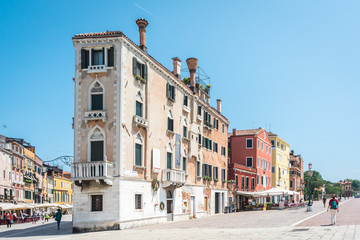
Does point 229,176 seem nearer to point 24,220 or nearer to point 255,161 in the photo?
Result: point 255,161

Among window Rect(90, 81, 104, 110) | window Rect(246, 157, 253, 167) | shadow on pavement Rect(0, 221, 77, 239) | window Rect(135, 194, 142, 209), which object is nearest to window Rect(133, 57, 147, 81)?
window Rect(90, 81, 104, 110)

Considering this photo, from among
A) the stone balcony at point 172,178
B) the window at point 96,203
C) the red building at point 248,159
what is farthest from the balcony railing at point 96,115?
the red building at point 248,159

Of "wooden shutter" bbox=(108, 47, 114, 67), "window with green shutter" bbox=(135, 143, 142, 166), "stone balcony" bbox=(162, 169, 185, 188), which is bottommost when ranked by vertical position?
"stone balcony" bbox=(162, 169, 185, 188)

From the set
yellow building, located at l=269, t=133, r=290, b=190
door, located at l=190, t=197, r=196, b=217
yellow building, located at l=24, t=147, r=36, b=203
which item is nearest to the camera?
door, located at l=190, t=197, r=196, b=217

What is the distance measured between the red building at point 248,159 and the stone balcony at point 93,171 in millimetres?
32718

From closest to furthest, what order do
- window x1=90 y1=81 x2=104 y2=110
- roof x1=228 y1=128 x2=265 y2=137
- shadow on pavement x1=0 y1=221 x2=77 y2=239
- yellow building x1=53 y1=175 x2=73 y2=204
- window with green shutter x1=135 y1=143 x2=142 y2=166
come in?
1. shadow on pavement x1=0 y1=221 x2=77 y2=239
2. window x1=90 y1=81 x2=104 y2=110
3. window with green shutter x1=135 y1=143 x2=142 y2=166
4. roof x1=228 y1=128 x2=265 y2=137
5. yellow building x1=53 y1=175 x2=73 y2=204

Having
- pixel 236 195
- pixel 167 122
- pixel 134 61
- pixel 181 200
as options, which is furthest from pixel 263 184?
pixel 134 61

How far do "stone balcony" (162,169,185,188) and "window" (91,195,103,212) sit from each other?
722 centimetres

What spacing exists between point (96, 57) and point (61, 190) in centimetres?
6371

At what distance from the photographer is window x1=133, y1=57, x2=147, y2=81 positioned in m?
30.2

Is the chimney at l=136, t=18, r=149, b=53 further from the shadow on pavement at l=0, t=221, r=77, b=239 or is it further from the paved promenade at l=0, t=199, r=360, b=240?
the shadow on pavement at l=0, t=221, r=77, b=239

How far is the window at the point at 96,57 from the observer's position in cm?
2869

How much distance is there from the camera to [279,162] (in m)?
83.8

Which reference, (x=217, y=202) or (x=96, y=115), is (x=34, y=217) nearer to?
(x=217, y=202)
